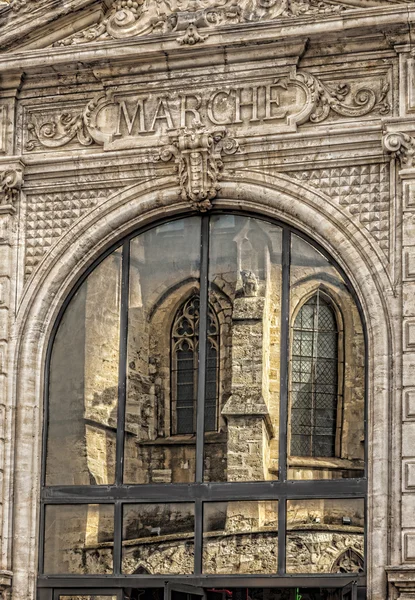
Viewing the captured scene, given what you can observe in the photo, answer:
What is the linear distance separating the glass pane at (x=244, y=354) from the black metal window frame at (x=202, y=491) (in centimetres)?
11

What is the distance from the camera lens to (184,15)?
24.8 metres

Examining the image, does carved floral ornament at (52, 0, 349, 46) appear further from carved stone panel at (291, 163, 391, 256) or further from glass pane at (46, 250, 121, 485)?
glass pane at (46, 250, 121, 485)

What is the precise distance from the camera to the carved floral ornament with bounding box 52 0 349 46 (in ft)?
80.1

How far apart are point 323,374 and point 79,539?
393 cm

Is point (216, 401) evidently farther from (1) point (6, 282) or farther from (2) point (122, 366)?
(1) point (6, 282)

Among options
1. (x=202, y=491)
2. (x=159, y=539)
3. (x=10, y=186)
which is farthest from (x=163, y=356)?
(x=10, y=186)

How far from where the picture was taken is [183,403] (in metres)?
24.1

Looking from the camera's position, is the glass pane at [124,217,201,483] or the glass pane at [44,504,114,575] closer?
the glass pane at [44,504,114,575]

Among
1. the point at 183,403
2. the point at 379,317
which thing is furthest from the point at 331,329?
the point at 183,403

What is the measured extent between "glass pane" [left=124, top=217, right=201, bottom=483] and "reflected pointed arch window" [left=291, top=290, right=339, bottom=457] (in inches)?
55.3

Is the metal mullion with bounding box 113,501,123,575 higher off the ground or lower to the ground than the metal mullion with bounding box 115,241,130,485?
lower

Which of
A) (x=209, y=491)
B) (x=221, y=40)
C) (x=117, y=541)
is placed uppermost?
(x=221, y=40)

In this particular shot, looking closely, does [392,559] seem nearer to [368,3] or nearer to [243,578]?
[243,578]

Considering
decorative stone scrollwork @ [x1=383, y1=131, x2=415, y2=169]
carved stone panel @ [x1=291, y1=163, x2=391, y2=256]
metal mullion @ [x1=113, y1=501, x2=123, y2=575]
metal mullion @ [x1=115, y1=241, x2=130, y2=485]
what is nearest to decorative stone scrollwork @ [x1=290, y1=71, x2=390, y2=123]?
decorative stone scrollwork @ [x1=383, y1=131, x2=415, y2=169]
